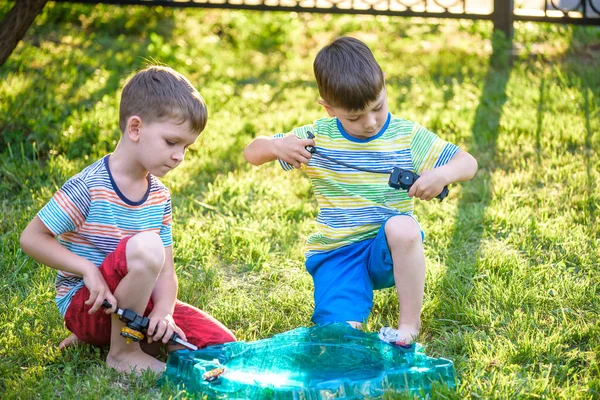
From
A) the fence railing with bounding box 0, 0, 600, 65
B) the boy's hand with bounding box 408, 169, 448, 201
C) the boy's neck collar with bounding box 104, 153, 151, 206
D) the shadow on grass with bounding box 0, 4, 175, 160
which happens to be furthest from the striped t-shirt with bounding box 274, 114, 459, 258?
the fence railing with bounding box 0, 0, 600, 65

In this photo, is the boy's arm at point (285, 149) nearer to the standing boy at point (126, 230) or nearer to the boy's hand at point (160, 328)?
the standing boy at point (126, 230)

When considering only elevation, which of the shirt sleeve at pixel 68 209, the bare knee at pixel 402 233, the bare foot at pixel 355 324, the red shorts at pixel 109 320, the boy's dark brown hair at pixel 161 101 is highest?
the boy's dark brown hair at pixel 161 101

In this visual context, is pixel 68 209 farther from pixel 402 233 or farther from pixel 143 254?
pixel 402 233

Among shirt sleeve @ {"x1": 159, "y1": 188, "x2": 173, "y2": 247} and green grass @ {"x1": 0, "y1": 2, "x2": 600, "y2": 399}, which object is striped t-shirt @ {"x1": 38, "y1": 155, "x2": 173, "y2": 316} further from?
green grass @ {"x1": 0, "y1": 2, "x2": 600, "y2": 399}

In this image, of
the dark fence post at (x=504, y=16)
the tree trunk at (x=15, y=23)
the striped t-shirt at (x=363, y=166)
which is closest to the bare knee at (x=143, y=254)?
the striped t-shirt at (x=363, y=166)

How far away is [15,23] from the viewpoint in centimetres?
445

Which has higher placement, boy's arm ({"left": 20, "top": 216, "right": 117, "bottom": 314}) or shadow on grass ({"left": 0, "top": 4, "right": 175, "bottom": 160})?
shadow on grass ({"left": 0, "top": 4, "right": 175, "bottom": 160})

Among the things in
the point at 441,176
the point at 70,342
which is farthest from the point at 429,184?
the point at 70,342

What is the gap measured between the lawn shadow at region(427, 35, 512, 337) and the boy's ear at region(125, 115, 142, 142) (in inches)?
48.9

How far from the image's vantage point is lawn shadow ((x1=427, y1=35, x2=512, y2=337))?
9.61ft

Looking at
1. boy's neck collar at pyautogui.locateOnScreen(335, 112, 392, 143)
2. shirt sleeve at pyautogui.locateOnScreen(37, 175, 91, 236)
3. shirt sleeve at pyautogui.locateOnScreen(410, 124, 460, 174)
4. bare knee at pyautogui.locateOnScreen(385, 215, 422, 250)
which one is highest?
boy's neck collar at pyautogui.locateOnScreen(335, 112, 392, 143)

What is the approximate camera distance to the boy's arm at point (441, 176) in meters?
2.63

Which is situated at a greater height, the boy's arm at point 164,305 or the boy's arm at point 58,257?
the boy's arm at point 58,257

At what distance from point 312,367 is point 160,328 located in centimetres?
50
